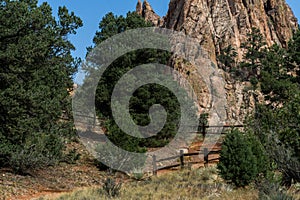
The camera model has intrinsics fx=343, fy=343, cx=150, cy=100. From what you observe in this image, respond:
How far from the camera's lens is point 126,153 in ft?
61.8

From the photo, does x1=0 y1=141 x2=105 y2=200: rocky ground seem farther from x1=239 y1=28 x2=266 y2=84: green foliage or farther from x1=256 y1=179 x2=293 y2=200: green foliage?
x1=239 y1=28 x2=266 y2=84: green foliage

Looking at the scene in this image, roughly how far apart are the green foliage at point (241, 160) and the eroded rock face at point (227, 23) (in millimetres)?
48724

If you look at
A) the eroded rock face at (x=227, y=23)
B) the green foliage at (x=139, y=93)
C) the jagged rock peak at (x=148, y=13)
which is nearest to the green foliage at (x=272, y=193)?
the green foliage at (x=139, y=93)

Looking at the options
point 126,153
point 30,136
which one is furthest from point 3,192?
point 126,153

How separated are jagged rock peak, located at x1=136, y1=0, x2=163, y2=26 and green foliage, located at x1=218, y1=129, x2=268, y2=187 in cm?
7298

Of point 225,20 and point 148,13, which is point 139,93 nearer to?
point 225,20

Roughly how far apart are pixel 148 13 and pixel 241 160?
264 ft

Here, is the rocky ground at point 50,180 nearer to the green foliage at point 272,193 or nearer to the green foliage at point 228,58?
the green foliage at point 272,193

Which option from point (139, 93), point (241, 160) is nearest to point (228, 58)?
point (139, 93)

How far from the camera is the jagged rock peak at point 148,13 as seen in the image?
3354 inches

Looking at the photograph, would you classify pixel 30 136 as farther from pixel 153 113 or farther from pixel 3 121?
pixel 153 113

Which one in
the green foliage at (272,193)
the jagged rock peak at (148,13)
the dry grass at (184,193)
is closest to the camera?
the green foliage at (272,193)

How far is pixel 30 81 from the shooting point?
1544cm

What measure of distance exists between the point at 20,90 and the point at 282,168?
10.4 m
